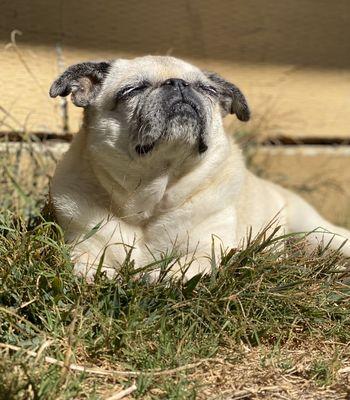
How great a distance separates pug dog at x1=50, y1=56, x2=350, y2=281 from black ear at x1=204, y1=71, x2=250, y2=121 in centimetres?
5

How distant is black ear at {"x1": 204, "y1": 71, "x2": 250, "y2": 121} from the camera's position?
376cm

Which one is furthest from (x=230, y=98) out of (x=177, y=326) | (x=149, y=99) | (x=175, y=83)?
(x=177, y=326)

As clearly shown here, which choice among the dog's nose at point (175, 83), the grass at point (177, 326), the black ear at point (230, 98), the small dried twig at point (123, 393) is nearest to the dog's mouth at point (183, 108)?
the dog's nose at point (175, 83)

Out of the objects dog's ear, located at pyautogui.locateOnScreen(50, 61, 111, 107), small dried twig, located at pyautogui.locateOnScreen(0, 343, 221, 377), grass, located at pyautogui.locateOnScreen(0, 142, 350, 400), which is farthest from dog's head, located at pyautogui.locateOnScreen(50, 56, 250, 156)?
small dried twig, located at pyautogui.locateOnScreen(0, 343, 221, 377)

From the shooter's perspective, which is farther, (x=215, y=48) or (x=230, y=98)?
(x=215, y=48)

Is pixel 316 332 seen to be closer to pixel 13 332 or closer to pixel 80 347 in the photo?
pixel 80 347

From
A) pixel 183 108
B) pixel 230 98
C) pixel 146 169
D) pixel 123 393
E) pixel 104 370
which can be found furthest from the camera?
pixel 230 98

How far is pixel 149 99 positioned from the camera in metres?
3.37

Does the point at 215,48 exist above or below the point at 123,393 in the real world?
above

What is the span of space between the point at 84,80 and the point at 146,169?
1.84 feet

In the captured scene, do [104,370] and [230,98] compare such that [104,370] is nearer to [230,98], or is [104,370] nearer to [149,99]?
[149,99]

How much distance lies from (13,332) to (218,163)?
4.68ft

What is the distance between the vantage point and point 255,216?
13.1ft

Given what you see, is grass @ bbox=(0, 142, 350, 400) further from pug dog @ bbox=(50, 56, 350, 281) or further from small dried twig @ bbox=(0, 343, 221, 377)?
pug dog @ bbox=(50, 56, 350, 281)
